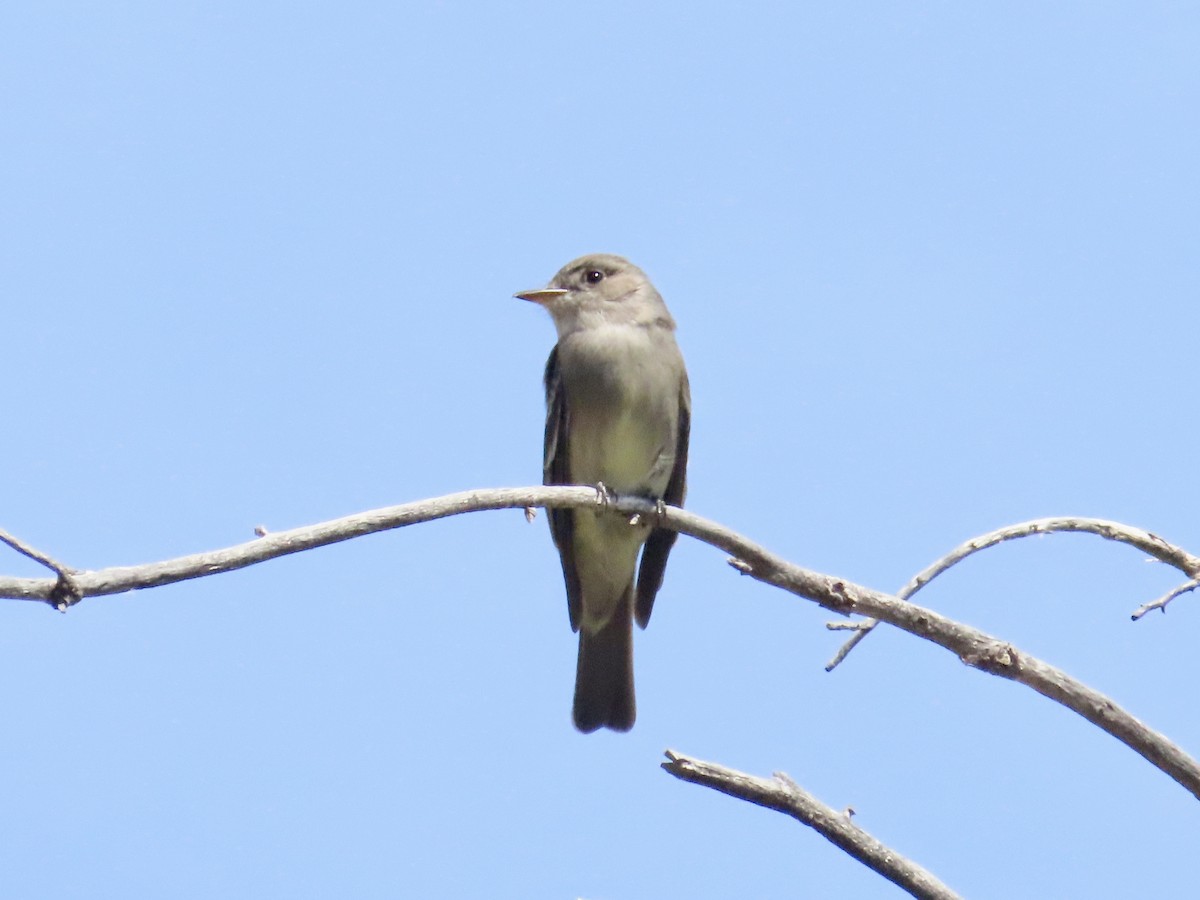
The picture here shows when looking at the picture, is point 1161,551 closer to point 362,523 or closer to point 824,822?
point 824,822

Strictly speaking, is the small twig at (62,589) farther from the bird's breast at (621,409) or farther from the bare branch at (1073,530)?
the bird's breast at (621,409)

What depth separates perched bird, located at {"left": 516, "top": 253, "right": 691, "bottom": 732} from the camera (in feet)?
25.7

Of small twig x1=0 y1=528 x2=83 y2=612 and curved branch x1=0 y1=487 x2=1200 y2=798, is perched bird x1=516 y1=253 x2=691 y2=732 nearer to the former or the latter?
curved branch x1=0 y1=487 x2=1200 y2=798

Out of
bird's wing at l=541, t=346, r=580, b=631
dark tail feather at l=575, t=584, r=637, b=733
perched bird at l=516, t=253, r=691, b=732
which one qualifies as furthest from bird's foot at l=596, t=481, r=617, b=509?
dark tail feather at l=575, t=584, r=637, b=733

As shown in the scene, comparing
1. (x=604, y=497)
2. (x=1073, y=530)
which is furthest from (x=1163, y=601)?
(x=604, y=497)

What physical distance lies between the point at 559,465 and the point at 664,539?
2.44ft

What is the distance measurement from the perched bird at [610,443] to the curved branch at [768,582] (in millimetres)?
2376

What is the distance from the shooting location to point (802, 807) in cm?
431

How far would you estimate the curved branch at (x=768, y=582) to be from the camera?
4016mm

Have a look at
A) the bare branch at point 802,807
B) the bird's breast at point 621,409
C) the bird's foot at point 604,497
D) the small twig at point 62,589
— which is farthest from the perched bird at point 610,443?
the small twig at point 62,589

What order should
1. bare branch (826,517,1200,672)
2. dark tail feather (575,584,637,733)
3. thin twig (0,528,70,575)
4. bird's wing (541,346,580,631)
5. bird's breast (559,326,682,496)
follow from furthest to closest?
dark tail feather (575,584,637,733) < bird's wing (541,346,580,631) < bird's breast (559,326,682,496) < bare branch (826,517,1200,672) < thin twig (0,528,70,575)

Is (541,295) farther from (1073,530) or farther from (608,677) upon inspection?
(1073,530)

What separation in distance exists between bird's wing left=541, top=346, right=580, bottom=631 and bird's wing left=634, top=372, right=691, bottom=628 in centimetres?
42

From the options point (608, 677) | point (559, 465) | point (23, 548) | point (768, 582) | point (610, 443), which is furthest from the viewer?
point (608, 677)
